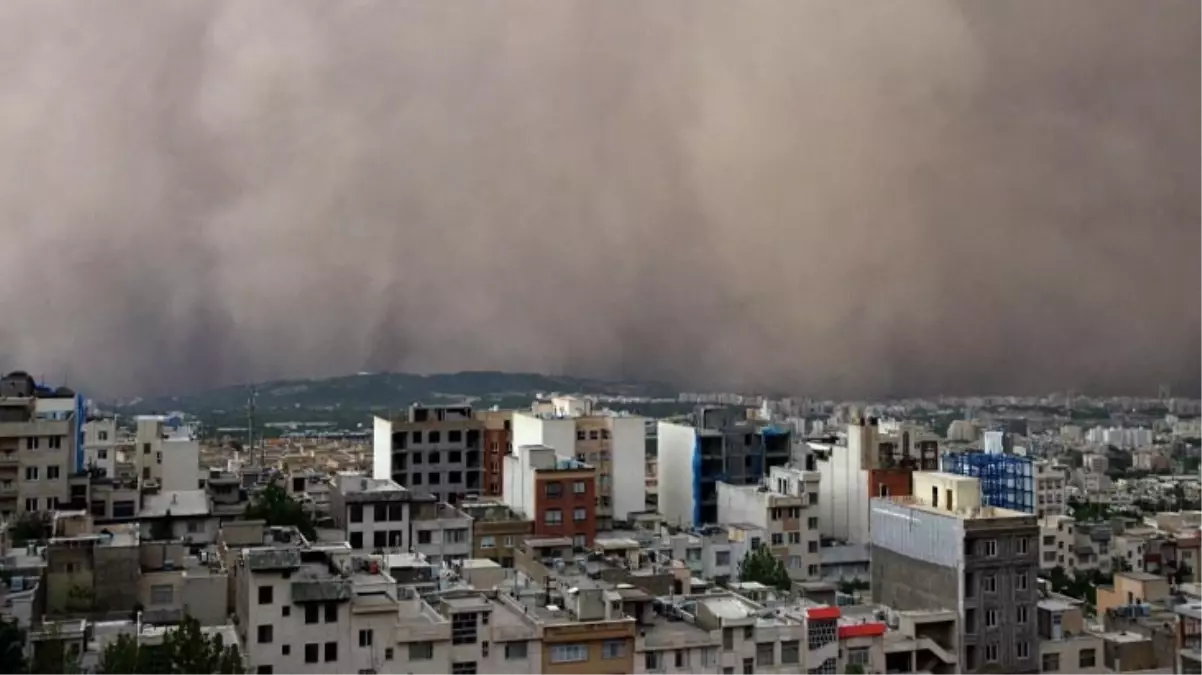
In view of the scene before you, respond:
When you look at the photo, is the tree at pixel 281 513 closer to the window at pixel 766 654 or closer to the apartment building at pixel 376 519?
the apartment building at pixel 376 519

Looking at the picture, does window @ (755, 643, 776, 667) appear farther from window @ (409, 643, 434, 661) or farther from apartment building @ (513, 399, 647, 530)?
apartment building @ (513, 399, 647, 530)

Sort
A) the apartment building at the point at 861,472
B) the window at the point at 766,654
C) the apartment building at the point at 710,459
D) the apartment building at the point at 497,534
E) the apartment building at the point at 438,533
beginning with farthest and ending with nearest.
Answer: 1. the apartment building at the point at 710,459
2. the apartment building at the point at 861,472
3. the apartment building at the point at 497,534
4. the apartment building at the point at 438,533
5. the window at the point at 766,654

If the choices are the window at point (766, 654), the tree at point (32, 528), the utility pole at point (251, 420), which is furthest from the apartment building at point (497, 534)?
the utility pole at point (251, 420)

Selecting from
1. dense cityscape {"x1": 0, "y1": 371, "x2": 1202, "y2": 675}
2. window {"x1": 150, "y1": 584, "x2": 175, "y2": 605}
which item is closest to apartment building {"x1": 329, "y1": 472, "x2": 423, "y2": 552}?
dense cityscape {"x1": 0, "y1": 371, "x2": 1202, "y2": 675}

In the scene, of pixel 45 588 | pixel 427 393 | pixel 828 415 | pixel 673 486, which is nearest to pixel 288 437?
pixel 427 393

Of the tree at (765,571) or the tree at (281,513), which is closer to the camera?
the tree at (765,571)

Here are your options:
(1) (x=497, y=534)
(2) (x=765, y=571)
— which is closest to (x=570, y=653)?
(2) (x=765, y=571)
